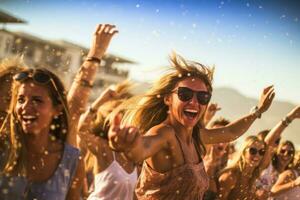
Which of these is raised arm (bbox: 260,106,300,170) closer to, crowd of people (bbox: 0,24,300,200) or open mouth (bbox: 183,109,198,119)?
crowd of people (bbox: 0,24,300,200)

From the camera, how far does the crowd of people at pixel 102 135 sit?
9.93 ft

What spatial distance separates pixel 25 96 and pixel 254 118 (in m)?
2.58

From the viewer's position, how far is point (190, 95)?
3.59 m

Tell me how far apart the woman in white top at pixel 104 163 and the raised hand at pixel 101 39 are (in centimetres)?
93

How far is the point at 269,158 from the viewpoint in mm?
7039

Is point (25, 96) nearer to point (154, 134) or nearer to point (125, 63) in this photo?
point (154, 134)

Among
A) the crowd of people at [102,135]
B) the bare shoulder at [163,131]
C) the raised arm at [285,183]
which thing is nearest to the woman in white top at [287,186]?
the raised arm at [285,183]

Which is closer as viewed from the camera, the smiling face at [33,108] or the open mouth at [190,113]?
the smiling face at [33,108]

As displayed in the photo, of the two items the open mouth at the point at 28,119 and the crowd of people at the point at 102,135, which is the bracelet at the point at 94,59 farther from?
the open mouth at the point at 28,119

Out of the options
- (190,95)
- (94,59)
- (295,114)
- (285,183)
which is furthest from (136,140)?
(285,183)

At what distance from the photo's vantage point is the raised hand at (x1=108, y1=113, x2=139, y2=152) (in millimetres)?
2326

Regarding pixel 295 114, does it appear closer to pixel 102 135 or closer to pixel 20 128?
pixel 102 135

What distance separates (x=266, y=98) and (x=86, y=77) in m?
2.11

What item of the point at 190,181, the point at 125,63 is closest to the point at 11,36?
the point at 125,63
